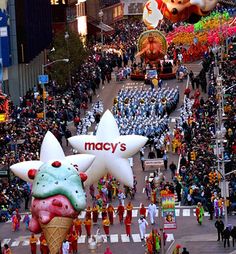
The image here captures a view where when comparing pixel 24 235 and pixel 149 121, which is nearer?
pixel 24 235

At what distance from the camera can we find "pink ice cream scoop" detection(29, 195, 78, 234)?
43.7 meters

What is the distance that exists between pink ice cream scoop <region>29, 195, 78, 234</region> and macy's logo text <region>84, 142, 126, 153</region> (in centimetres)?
193

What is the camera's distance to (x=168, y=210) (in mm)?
64000

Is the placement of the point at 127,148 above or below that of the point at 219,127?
above

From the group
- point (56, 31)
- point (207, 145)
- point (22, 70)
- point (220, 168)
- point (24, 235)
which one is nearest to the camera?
point (24, 235)

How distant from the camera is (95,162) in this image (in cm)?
4519

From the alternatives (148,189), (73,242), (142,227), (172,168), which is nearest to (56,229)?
(73,242)

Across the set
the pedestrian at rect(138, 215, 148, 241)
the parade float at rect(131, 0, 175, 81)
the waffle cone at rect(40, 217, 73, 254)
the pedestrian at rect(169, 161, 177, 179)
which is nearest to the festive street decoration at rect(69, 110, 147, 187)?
the waffle cone at rect(40, 217, 73, 254)

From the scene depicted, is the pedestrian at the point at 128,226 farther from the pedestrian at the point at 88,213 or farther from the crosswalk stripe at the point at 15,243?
the crosswalk stripe at the point at 15,243

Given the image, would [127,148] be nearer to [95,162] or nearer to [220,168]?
[95,162]

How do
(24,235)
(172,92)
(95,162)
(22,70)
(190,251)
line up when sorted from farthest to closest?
(22,70), (172,92), (24,235), (190,251), (95,162)

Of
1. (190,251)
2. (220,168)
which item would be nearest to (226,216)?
(190,251)

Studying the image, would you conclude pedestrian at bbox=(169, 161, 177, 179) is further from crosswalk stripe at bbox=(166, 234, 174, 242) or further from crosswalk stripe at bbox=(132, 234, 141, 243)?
crosswalk stripe at bbox=(132, 234, 141, 243)

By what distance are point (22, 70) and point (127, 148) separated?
85.0 metres
